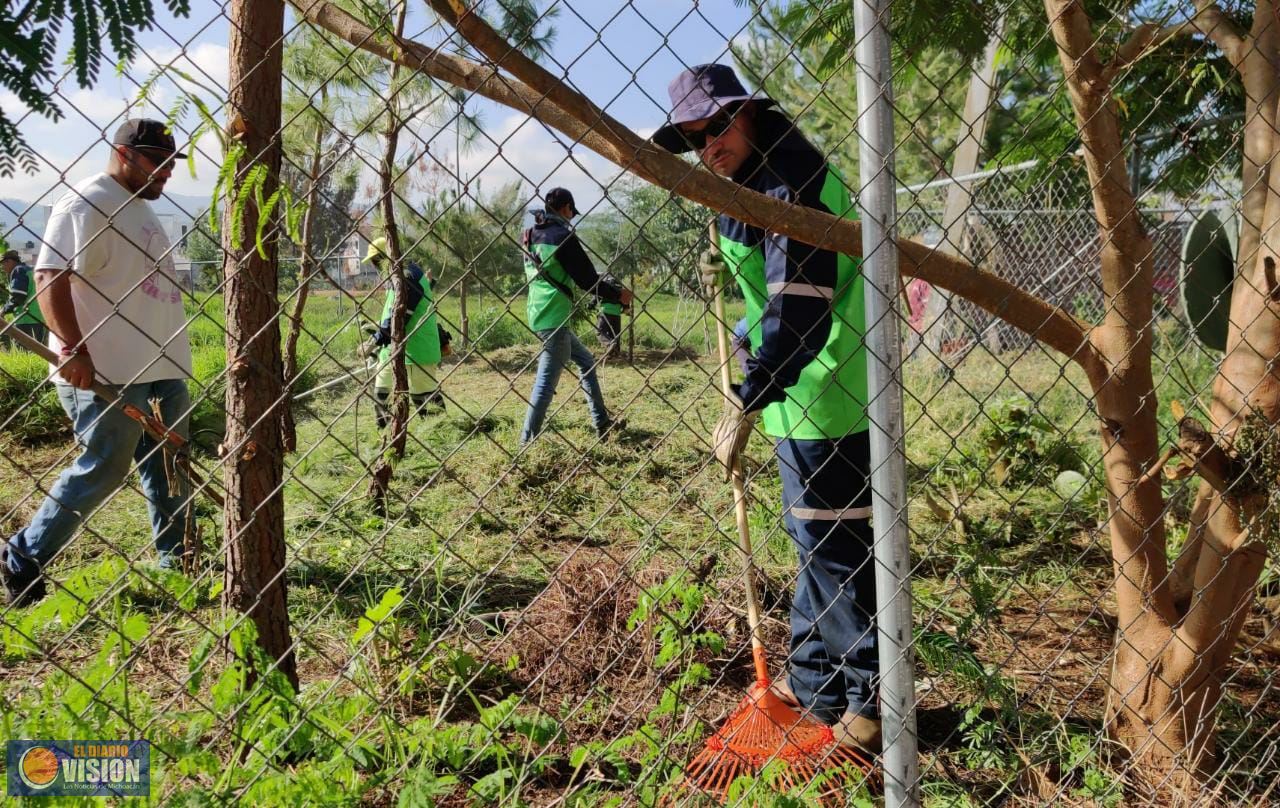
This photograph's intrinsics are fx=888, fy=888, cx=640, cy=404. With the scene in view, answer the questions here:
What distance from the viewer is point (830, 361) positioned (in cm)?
239

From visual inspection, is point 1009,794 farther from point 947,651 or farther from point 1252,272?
point 1252,272

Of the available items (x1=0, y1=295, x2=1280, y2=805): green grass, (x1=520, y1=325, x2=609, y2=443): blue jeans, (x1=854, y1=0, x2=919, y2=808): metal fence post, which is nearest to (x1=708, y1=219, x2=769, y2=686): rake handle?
(x1=0, y1=295, x2=1280, y2=805): green grass

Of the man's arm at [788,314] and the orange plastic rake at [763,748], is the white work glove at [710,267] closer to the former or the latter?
the orange plastic rake at [763,748]

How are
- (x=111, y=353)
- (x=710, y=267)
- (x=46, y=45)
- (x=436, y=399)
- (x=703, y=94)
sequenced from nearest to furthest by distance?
(x=46, y=45), (x=703, y=94), (x=710, y=267), (x=111, y=353), (x=436, y=399)

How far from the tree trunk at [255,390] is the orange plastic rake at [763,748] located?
41.9 inches

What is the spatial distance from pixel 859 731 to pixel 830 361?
101 cm

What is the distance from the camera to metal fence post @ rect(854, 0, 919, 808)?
1562mm

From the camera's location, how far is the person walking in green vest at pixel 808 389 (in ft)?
7.47

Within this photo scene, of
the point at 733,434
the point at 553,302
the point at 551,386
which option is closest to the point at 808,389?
the point at 733,434

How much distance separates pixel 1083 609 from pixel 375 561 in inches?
114

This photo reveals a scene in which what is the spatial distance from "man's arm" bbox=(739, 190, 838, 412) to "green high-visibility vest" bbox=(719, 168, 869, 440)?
0.05 meters

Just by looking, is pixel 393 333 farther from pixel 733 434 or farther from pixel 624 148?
pixel 624 148

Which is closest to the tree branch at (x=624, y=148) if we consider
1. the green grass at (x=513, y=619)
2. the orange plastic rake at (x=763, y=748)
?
the green grass at (x=513, y=619)

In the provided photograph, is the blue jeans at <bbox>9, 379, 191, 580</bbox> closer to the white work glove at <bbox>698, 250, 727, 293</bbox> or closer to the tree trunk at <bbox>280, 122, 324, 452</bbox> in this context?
the tree trunk at <bbox>280, 122, 324, 452</bbox>
